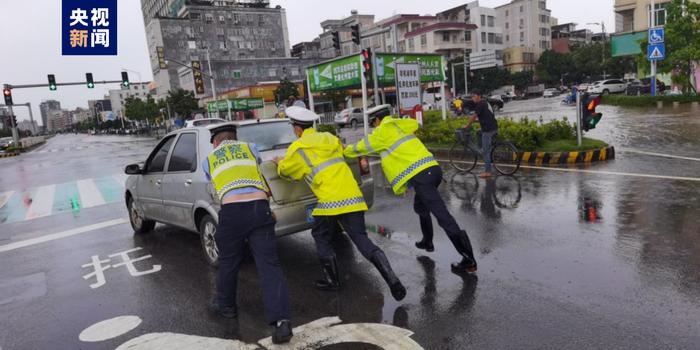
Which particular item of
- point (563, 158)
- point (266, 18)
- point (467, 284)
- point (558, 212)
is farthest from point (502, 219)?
point (266, 18)

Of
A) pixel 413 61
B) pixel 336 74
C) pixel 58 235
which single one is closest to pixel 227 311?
pixel 58 235

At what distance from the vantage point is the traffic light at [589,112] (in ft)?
35.3

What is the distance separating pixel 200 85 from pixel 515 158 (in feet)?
116

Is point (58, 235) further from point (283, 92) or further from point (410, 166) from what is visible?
point (283, 92)

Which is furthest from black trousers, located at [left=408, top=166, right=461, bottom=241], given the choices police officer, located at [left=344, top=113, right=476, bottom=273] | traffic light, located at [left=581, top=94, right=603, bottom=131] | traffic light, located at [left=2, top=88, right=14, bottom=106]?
traffic light, located at [left=2, top=88, right=14, bottom=106]

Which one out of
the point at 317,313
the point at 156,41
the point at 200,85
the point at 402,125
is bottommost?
the point at 317,313

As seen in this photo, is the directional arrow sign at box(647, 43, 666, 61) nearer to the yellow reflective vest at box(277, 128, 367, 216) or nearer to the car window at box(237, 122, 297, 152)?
the car window at box(237, 122, 297, 152)

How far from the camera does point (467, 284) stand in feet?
14.6

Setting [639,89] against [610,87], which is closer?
[639,89]

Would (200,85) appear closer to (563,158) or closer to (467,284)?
(563,158)

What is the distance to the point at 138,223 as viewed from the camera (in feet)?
25.1

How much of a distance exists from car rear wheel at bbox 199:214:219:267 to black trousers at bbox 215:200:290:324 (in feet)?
5.10

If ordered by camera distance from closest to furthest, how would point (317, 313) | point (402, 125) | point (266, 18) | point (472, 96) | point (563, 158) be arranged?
point (317, 313) → point (402, 125) → point (472, 96) → point (563, 158) → point (266, 18)

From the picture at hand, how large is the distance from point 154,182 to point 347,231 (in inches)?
136
